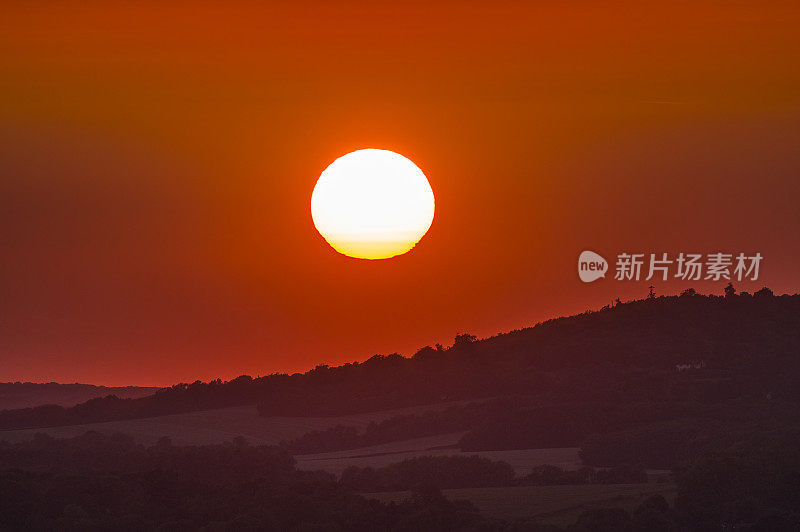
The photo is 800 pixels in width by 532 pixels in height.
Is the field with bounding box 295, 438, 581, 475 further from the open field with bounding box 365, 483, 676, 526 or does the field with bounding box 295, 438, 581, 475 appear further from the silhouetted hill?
the silhouetted hill

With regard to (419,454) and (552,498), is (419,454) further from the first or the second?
(552,498)

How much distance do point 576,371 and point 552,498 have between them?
73.8m

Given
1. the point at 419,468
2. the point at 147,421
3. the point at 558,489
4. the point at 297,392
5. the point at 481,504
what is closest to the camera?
the point at 481,504

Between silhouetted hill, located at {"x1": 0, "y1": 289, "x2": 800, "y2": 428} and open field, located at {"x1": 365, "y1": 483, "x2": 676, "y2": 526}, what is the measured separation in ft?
163

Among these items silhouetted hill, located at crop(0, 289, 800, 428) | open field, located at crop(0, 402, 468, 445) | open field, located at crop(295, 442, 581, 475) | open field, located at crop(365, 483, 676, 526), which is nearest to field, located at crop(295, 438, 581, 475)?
open field, located at crop(295, 442, 581, 475)

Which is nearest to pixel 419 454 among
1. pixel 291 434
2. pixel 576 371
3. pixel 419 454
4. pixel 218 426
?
pixel 419 454

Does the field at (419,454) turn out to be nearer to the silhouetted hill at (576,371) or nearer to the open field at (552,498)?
the open field at (552,498)

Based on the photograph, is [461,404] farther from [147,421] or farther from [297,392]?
[147,421]

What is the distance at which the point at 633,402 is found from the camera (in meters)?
140

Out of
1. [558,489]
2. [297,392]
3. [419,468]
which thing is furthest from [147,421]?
[558,489]

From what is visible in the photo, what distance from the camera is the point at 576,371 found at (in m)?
156

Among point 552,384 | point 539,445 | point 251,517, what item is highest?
point 552,384

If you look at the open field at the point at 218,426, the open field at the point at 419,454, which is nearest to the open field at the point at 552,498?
the open field at the point at 419,454

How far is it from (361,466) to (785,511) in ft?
148
